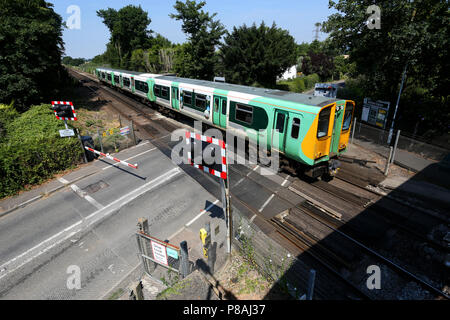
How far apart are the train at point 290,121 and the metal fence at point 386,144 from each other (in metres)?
4.27

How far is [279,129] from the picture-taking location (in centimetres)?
993

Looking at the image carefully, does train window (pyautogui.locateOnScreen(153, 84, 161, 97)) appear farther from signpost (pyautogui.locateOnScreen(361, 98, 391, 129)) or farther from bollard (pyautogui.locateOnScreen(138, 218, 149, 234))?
bollard (pyautogui.locateOnScreen(138, 218, 149, 234))

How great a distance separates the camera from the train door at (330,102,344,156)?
9310 mm

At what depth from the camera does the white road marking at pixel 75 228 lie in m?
6.76

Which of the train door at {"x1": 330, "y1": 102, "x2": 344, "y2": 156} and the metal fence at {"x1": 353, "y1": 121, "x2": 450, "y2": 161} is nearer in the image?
the train door at {"x1": 330, "y1": 102, "x2": 344, "y2": 156}

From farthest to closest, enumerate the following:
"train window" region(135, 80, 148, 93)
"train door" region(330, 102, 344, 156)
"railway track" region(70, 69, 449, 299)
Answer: "train window" region(135, 80, 148, 93) → "train door" region(330, 102, 344, 156) → "railway track" region(70, 69, 449, 299)

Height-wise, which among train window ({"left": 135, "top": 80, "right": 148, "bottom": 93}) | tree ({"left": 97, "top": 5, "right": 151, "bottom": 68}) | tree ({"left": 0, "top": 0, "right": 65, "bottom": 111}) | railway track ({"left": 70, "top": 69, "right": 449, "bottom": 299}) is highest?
tree ({"left": 97, "top": 5, "right": 151, "bottom": 68})

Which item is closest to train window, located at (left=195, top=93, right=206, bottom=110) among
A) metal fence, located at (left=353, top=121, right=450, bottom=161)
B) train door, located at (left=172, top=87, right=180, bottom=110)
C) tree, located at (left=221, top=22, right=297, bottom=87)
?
train door, located at (left=172, top=87, right=180, bottom=110)

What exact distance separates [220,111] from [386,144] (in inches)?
388

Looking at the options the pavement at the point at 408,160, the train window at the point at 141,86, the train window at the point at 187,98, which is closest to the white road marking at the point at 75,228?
the train window at the point at 187,98

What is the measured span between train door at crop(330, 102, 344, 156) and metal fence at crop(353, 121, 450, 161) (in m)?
4.06

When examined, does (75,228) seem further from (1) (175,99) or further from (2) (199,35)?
(2) (199,35)

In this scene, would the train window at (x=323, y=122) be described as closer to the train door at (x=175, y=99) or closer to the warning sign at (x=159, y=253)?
the warning sign at (x=159, y=253)

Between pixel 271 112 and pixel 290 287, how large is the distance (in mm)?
6757
